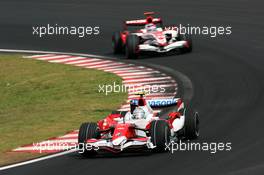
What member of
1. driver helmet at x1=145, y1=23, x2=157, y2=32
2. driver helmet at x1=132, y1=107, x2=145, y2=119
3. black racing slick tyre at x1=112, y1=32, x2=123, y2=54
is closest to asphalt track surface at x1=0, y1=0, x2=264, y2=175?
black racing slick tyre at x1=112, y1=32, x2=123, y2=54

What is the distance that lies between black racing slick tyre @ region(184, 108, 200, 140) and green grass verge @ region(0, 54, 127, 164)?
137 inches

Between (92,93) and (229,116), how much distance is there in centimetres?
624

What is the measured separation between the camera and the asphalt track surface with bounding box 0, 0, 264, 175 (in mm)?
20641

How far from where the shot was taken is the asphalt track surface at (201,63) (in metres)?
20.6

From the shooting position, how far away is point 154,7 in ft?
149

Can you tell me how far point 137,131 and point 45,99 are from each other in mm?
9010

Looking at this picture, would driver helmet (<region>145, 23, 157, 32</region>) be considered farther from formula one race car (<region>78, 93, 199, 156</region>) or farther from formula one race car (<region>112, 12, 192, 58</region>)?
formula one race car (<region>78, 93, 199, 156</region>)

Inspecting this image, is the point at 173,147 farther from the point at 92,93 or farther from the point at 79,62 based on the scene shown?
the point at 79,62

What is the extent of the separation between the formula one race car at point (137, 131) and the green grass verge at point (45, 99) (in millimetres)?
2396

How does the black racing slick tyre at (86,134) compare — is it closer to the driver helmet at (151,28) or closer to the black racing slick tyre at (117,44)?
the driver helmet at (151,28)

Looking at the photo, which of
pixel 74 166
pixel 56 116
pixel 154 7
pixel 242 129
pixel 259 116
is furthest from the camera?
pixel 154 7

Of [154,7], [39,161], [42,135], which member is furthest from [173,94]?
[154,7]

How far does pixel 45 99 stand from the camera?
101 ft

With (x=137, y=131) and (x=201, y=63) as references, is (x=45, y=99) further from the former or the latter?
(x=137, y=131)
